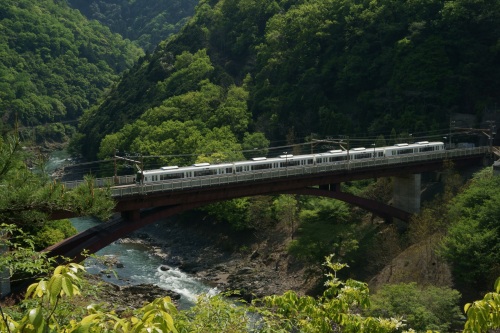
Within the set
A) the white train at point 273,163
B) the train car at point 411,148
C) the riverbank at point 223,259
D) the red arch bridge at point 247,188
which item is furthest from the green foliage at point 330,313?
the train car at point 411,148

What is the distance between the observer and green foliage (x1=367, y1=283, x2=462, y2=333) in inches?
1054

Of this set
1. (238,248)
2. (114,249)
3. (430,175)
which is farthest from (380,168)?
(114,249)

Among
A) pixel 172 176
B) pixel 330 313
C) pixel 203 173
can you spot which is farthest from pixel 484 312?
pixel 203 173

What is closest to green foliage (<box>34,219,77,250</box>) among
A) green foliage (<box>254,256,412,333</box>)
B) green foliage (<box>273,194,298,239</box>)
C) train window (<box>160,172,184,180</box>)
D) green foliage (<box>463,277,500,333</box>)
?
train window (<box>160,172,184,180</box>)

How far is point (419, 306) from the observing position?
27500mm

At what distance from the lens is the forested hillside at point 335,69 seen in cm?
5641

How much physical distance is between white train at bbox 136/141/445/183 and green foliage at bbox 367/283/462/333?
1500 centimetres

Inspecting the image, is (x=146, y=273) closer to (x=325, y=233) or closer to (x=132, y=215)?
(x=132, y=215)

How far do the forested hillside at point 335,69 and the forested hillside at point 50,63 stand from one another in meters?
22.9

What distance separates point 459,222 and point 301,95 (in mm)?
35398

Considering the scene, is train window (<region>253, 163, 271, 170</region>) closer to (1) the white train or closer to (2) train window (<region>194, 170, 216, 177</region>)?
(1) the white train

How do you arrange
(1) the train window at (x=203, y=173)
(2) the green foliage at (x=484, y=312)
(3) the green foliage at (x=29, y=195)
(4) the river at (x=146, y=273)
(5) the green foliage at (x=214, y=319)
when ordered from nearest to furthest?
(2) the green foliage at (x=484, y=312), (5) the green foliage at (x=214, y=319), (3) the green foliage at (x=29, y=195), (1) the train window at (x=203, y=173), (4) the river at (x=146, y=273)

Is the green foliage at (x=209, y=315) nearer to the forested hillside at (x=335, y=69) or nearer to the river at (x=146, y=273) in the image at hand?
the river at (x=146, y=273)

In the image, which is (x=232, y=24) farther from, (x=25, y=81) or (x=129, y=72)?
(x=25, y=81)
